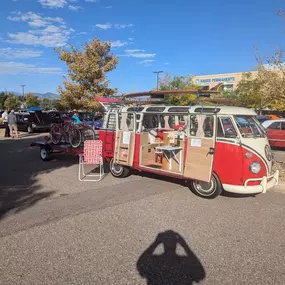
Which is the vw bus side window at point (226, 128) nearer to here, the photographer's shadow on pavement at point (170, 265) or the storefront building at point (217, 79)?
the photographer's shadow on pavement at point (170, 265)

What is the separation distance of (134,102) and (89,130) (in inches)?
101

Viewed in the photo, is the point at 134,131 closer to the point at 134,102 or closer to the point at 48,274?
the point at 134,102

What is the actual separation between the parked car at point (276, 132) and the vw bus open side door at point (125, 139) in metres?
8.51

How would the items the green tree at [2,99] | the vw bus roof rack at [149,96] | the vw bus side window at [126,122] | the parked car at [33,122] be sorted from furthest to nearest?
1. the green tree at [2,99]
2. the parked car at [33,122]
3. the vw bus side window at [126,122]
4. the vw bus roof rack at [149,96]

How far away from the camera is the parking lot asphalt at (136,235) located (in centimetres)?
343

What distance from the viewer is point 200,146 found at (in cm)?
621

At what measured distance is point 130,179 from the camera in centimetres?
805

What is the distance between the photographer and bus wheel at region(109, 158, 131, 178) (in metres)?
8.11

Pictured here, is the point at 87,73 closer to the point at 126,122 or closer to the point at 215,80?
the point at 126,122

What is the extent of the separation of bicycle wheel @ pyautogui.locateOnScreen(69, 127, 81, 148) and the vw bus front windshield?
19.1 ft

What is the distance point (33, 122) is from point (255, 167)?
20224 millimetres

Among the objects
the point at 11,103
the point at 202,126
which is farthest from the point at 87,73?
the point at 11,103

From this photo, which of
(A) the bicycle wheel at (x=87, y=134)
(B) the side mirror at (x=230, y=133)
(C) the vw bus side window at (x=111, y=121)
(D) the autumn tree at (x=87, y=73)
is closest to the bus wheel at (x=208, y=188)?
(B) the side mirror at (x=230, y=133)

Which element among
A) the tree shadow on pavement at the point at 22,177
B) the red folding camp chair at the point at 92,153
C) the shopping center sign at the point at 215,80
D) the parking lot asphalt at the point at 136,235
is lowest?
the tree shadow on pavement at the point at 22,177
